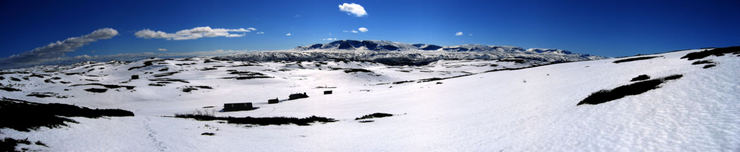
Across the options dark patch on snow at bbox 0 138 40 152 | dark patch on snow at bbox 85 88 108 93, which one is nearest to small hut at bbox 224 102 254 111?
dark patch on snow at bbox 0 138 40 152

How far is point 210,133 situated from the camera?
54.7 feet

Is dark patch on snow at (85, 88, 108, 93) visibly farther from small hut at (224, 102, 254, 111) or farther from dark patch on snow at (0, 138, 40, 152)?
dark patch on snow at (0, 138, 40, 152)

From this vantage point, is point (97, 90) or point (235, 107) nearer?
point (235, 107)

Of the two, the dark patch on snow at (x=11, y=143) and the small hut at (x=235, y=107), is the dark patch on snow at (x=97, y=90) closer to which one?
the small hut at (x=235, y=107)

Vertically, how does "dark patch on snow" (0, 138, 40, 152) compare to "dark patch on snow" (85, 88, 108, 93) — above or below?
below

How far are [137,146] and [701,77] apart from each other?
29184 mm

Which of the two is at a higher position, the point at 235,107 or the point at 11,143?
the point at 11,143

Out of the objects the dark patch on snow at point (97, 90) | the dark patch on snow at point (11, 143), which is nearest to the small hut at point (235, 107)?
the dark patch on snow at point (11, 143)

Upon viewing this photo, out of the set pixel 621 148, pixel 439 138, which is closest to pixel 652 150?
pixel 621 148

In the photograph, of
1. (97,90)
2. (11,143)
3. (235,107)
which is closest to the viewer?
(11,143)

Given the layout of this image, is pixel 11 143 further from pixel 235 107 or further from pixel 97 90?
pixel 97 90

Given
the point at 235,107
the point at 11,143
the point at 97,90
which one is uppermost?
the point at 97,90

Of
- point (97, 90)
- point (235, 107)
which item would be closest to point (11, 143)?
point (235, 107)

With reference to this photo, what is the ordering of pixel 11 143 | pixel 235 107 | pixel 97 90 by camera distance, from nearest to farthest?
1. pixel 11 143
2. pixel 235 107
3. pixel 97 90
